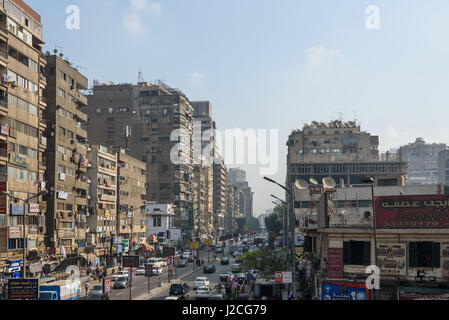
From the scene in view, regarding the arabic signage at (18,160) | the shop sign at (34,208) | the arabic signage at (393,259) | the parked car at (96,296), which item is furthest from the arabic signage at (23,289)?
the shop sign at (34,208)

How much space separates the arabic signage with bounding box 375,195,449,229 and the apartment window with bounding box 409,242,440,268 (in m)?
1.25

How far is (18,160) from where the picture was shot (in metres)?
62.4

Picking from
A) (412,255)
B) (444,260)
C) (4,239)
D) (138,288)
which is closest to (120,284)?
(138,288)

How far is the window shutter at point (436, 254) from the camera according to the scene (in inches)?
1308

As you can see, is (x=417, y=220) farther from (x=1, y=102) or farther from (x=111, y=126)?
(x=111, y=126)

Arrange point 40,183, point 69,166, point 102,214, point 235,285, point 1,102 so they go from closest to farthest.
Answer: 1. point 235,285
2. point 1,102
3. point 40,183
4. point 69,166
5. point 102,214

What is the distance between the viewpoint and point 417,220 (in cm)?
3347

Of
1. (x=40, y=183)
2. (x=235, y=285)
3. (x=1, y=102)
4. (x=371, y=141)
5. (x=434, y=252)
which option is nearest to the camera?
(x=434, y=252)

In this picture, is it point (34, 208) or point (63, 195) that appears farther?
point (63, 195)

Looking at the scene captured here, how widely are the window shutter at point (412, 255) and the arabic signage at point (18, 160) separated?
4396 centimetres

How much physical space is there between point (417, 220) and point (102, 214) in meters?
66.2

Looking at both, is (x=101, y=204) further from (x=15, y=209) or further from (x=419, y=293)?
(x=419, y=293)

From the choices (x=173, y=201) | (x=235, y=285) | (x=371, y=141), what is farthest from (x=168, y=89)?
(x=235, y=285)

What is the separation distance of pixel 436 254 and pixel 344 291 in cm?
598
